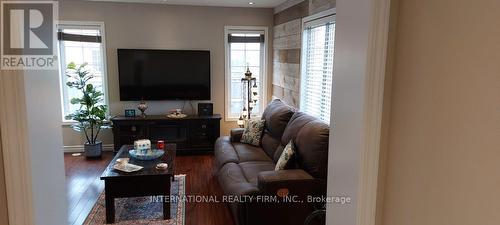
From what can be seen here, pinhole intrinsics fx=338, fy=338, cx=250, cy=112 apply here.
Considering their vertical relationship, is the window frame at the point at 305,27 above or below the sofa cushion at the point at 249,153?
above

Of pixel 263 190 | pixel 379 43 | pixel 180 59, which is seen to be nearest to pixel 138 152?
pixel 263 190

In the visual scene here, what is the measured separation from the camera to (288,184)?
2.63 meters

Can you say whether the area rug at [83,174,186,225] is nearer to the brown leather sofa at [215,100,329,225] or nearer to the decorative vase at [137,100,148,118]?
the brown leather sofa at [215,100,329,225]

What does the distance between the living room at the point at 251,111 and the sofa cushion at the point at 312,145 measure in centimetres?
1

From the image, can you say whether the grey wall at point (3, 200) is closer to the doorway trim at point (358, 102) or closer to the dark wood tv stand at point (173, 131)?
the doorway trim at point (358, 102)

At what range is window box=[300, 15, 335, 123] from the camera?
369 cm

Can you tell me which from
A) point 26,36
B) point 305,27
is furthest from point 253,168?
point 26,36

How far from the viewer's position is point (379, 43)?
1024 millimetres

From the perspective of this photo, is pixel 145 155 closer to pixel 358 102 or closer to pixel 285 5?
pixel 358 102

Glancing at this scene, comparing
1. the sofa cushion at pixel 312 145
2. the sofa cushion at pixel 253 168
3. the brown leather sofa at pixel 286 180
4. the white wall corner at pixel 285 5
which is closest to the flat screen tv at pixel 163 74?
the white wall corner at pixel 285 5

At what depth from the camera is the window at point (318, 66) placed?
3686 mm

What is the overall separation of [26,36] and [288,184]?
207cm

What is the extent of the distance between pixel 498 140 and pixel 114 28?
17.7 feet

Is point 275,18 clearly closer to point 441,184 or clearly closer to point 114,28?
point 114,28
